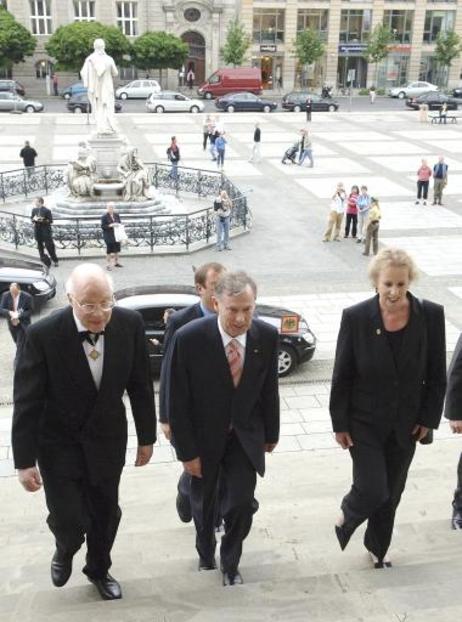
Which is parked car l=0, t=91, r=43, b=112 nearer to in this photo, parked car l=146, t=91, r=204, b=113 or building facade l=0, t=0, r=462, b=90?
parked car l=146, t=91, r=204, b=113

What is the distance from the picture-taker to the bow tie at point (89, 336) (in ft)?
12.9

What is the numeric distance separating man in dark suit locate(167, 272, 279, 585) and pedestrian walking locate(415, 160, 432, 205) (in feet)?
64.0

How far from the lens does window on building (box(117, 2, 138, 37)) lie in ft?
196

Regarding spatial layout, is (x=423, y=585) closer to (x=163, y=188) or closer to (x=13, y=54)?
(x=163, y=188)

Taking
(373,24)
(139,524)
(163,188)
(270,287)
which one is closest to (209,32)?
(373,24)

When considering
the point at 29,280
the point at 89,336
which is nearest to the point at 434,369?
the point at 89,336

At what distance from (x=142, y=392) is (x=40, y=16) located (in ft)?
203

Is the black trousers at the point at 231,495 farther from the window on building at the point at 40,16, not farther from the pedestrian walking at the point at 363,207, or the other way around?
the window on building at the point at 40,16

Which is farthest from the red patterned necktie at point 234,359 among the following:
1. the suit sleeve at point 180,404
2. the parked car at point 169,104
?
the parked car at point 169,104

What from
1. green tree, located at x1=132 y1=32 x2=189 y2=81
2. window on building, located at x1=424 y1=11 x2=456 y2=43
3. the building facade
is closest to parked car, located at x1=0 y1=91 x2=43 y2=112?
green tree, located at x1=132 y1=32 x2=189 y2=81

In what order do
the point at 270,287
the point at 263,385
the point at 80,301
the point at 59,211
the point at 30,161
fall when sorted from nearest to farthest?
the point at 80,301 → the point at 263,385 → the point at 270,287 → the point at 59,211 → the point at 30,161

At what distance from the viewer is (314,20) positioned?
63.3m

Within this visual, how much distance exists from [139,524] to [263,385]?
2.17 metres

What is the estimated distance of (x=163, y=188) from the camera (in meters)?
25.4
